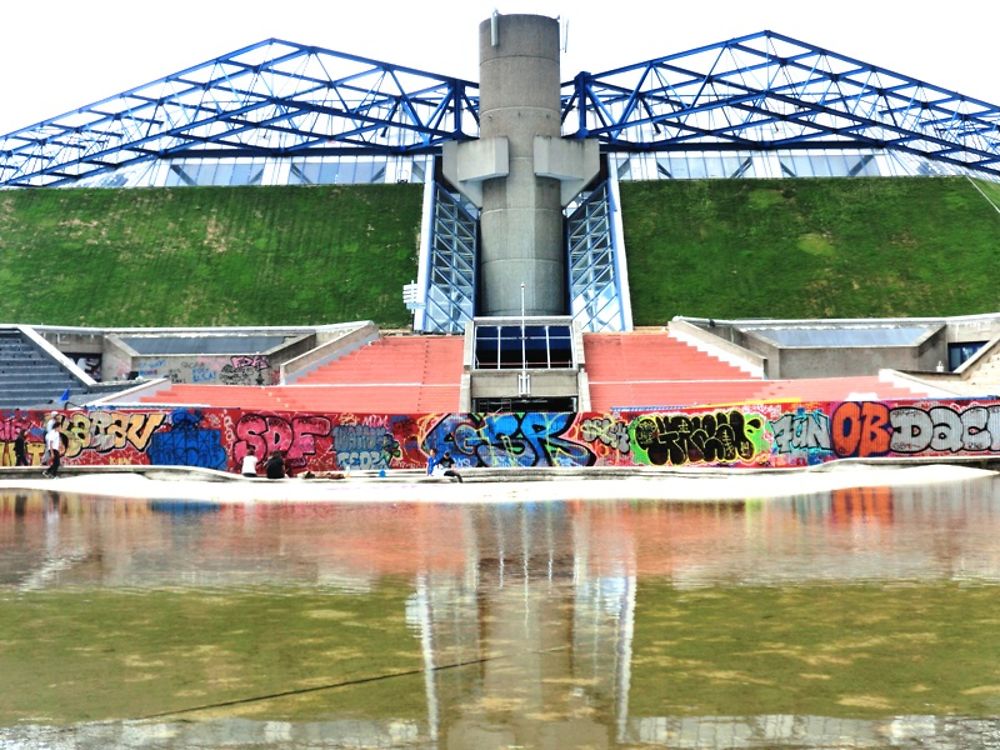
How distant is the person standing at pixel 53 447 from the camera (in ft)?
128

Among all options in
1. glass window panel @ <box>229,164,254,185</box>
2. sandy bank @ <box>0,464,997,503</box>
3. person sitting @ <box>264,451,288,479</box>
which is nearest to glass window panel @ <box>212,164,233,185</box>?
glass window panel @ <box>229,164,254,185</box>

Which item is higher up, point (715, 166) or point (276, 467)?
point (715, 166)

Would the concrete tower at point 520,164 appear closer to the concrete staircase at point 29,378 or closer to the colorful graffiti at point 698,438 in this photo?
the concrete staircase at point 29,378

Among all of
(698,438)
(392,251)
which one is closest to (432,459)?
(698,438)

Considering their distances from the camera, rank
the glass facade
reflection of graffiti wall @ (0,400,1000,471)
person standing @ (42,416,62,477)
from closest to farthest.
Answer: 1. person standing @ (42,416,62,477)
2. reflection of graffiti wall @ (0,400,1000,471)
3. the glass facade

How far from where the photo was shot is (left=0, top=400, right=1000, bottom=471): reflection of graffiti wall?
40.0 metres

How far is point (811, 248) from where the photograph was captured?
236 feet

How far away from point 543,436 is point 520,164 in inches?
1258

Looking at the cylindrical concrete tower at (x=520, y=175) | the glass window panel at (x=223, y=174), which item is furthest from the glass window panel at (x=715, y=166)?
the glass window panel at (x=223, y=174)

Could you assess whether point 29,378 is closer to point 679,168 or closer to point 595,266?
point 595,266

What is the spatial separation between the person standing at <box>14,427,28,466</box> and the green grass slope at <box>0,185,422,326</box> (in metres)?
25.8

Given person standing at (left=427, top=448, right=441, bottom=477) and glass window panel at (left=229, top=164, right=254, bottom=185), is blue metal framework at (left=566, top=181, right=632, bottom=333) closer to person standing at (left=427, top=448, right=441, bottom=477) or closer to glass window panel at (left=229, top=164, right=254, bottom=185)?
glass window panel at (left=229, top=164, right=254, bottom=185)

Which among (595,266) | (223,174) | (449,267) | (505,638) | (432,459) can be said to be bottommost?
(505,638)

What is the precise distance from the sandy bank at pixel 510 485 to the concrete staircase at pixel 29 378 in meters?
11.0
